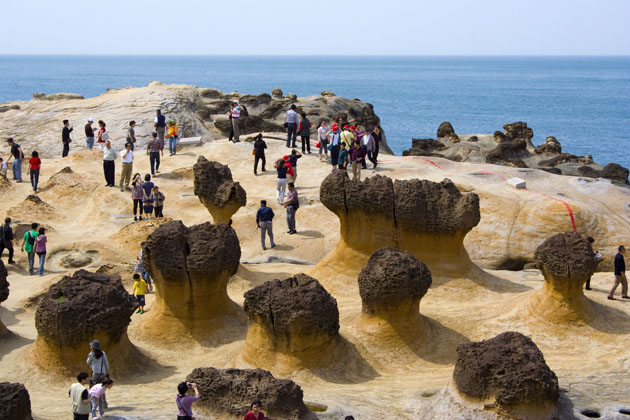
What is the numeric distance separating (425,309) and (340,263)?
291 centimetres

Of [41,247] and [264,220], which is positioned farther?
[264,220]

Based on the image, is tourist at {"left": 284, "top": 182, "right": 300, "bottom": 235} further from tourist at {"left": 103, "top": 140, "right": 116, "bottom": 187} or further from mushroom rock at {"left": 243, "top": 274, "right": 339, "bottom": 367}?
mushroom rock at {"left": 243, "top": 274, "right": 339, "bottom": 367}

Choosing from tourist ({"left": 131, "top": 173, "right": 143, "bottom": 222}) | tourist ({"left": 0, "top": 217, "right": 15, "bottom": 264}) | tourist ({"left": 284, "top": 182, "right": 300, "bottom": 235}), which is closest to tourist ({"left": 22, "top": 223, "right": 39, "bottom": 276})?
tourist ({"left": 0, "top": 217, "right": 15, "bottom": 264})

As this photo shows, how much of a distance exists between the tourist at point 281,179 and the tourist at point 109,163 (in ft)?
19.2

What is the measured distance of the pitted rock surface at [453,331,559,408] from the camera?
34.6 feet

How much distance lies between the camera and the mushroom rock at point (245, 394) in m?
10.4

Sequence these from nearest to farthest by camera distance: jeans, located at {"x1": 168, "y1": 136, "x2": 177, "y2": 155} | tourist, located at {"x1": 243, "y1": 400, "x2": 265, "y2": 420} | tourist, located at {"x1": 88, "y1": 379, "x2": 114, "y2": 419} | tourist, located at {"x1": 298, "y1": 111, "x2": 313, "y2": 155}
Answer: tourist, located at {"x1": 243, "y1": 400, "x2": 265, "y2": 420}
tourist, located at {"x1": 88, "y1": 379, "x2": 114, "y2": 419}
tourist, located at {"x1": 298, "y1": 111, "x2": 313, "y2": 155}
jeans, located at {"x1": 168, "y1": 136, "x2": 177, "y2": 155}

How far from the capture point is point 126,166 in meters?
25.6

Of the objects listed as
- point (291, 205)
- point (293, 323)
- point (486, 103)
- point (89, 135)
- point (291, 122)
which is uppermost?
point (291, 122)

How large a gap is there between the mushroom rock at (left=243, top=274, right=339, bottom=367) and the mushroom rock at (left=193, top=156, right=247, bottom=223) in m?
6.12

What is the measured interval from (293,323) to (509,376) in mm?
3838

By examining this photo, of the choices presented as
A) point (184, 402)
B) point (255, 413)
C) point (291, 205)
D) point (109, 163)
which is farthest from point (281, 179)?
point (255, 413)

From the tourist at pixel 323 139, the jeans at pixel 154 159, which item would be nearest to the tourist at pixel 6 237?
the jeans at pixel 154 159

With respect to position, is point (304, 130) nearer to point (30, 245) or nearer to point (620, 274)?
point (30, 245)
